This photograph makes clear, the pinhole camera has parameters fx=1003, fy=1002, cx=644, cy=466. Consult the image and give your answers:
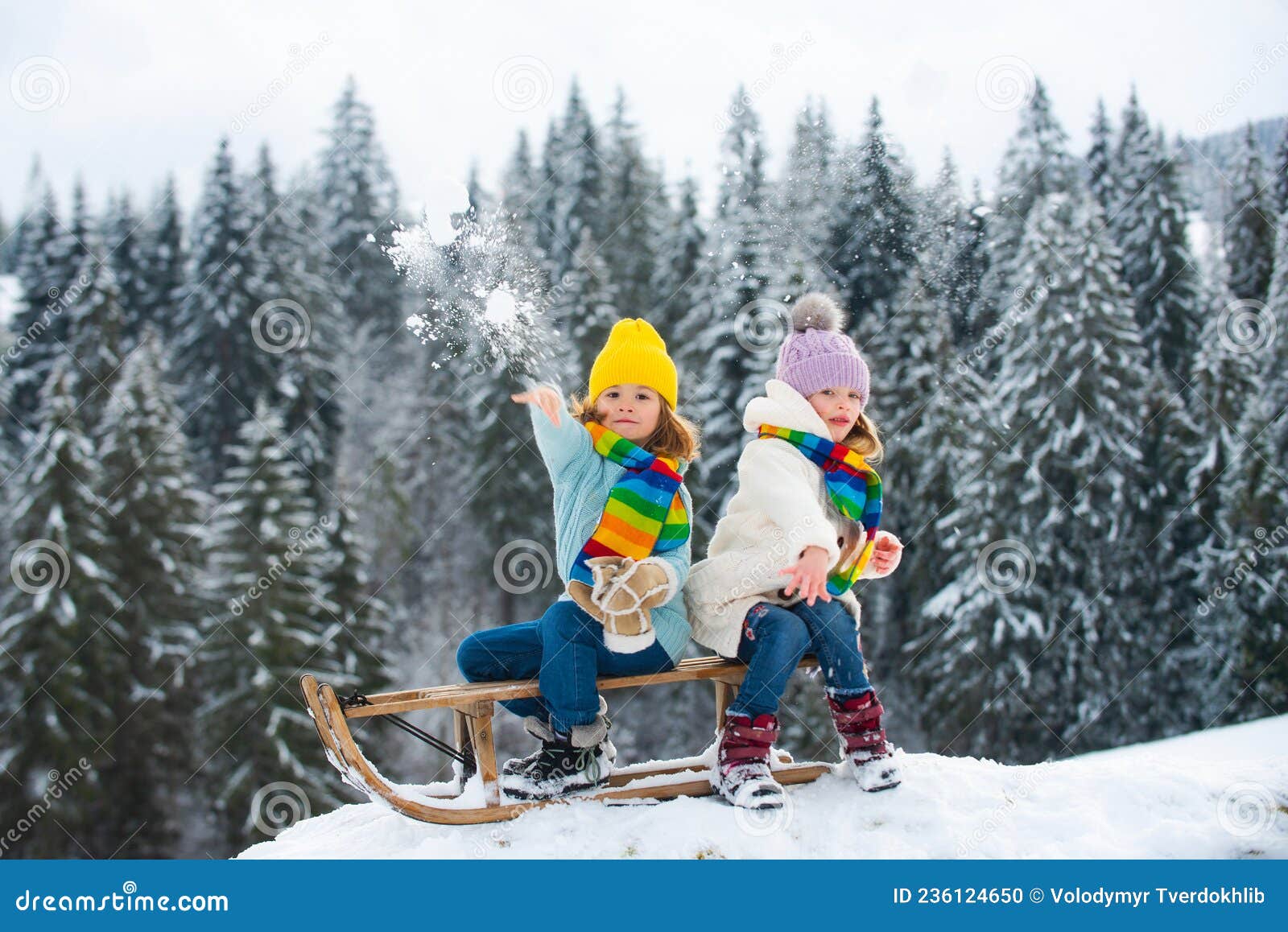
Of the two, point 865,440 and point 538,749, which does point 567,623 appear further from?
point 865,440

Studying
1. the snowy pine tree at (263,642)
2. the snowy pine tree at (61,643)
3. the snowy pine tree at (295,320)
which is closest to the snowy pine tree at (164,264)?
the snowy pine tree at (295,320)

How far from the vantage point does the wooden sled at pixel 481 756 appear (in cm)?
383

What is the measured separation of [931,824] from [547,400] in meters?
2.22

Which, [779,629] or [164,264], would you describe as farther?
[164,264]

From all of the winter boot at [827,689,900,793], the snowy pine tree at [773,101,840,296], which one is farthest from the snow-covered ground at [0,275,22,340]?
the winter boot at [827,689,900,793]

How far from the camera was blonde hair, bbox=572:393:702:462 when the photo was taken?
4421mm

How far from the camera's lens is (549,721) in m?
→ 4.27

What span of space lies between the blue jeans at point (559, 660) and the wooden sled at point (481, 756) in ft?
0.24

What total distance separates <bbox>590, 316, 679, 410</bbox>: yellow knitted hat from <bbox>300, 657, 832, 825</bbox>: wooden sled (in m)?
1.23

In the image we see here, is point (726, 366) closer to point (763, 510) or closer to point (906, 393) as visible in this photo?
point (906, 393)

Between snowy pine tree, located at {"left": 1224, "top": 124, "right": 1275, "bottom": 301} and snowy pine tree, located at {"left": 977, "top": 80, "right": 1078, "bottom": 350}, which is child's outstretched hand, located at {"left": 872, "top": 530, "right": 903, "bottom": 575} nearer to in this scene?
snowy pine tree, located at {"left": 977, "top": 80, "right": 1078, "bottom": 350}

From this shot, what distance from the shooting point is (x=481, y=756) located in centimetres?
406

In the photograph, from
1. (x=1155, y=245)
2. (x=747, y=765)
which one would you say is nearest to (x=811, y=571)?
(x=747, y=765)

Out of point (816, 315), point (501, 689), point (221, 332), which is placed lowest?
point (501, 689)
